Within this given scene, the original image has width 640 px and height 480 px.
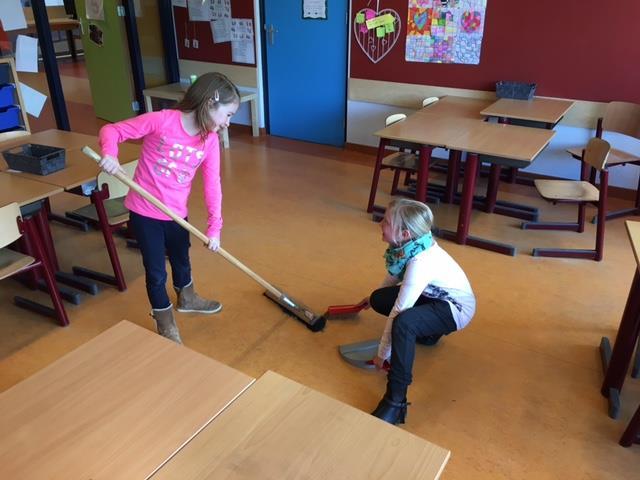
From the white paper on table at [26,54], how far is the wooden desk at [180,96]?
152cm

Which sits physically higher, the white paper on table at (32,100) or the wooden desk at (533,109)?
the white paper on table at (32,100)

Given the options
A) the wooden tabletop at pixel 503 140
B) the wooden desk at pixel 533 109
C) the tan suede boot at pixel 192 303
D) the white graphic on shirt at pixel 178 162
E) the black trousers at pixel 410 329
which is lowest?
the tan suede boot at pixel 192 303

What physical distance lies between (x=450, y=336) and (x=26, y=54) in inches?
148

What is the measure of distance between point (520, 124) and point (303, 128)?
2412mm

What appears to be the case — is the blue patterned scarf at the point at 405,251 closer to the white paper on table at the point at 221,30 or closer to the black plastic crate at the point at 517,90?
the black plastic crate at the point at 517,90

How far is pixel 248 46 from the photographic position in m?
5.55

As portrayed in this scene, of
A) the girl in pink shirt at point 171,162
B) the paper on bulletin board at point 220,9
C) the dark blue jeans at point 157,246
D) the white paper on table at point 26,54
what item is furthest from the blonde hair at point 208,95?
the paper on bulletin board at point 220,9

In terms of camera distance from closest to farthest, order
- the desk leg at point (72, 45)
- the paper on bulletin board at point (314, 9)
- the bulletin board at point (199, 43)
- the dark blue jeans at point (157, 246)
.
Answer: the dark blue jeans at point (157, 246) → the paper on bulletin board at point (314, 9) → the bulletin board at point (199, 43) → the desk leg at point (72, 45)

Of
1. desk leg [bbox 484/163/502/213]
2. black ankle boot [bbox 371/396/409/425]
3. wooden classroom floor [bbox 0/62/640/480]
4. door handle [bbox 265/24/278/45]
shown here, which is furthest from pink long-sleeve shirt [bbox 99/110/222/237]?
door handle [bbox 265/24/278/45]

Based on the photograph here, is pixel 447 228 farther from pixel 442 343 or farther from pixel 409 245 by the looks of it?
pixel 409 245

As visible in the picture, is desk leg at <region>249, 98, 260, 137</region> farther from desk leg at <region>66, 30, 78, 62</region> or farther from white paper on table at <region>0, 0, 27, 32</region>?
desk leg at <region>66, 30, 78, 62</region>

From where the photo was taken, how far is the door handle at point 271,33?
17.6 ft

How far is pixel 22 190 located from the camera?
241 cm

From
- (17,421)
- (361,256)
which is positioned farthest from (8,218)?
(361,256)
